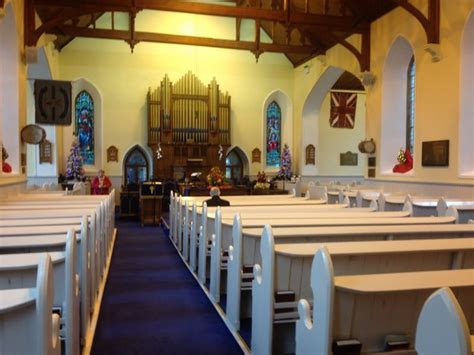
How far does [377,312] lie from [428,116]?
626 centimetres

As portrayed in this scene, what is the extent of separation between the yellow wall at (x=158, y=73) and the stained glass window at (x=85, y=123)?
1.60 feet

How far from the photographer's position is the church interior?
178cm

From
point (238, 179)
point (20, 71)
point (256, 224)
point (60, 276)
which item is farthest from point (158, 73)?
point (60, 276)

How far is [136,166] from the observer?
13.0 metres

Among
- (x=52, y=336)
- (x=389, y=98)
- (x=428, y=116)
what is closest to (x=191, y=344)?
(x=52, y=336)

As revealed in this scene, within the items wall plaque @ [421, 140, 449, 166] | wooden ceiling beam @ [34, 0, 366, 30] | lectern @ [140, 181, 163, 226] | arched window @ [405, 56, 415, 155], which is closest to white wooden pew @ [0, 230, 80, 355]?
wall plaque @ [421, 140, 449, 166]

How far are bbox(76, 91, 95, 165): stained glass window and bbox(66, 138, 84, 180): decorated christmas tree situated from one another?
3.37 feet

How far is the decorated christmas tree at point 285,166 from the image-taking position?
510 inches

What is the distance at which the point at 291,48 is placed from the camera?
1088 centimetres

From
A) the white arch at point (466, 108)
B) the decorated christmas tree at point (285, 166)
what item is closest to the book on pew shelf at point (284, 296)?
the white arch at point (466, 108)

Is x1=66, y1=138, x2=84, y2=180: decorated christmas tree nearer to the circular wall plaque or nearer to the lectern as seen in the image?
the lectern

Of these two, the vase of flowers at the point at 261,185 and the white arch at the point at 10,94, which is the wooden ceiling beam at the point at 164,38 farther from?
the vase of flowers at the point at 261,185

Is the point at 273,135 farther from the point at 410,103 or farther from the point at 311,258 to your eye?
the point at 311,258

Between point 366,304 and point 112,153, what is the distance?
11.7m
